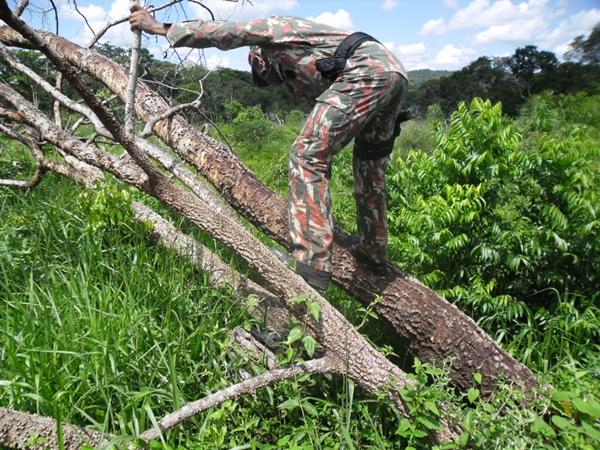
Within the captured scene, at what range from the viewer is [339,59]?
85.7 inches

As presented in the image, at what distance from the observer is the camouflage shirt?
2.17 m

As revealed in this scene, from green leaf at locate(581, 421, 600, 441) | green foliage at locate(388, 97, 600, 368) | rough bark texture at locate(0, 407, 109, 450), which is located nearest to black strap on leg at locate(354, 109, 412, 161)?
green foliage at locate(388, 97, 600, 368)

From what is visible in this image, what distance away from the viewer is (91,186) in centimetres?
302

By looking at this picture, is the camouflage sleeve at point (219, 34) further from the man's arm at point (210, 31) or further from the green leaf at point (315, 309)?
the green leaf at point (315, 309)

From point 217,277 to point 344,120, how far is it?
3.91 feet

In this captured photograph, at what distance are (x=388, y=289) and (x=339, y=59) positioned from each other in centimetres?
128

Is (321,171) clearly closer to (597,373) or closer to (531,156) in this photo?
(531,156)

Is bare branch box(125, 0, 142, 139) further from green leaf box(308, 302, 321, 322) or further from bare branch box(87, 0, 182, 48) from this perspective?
green leaf box(308, 302, 321, 322)

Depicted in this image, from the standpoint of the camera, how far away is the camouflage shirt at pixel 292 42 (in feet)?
7.11

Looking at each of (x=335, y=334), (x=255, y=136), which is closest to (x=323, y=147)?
(x=335, y=334)

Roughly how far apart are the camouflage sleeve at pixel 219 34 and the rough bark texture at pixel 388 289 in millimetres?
862

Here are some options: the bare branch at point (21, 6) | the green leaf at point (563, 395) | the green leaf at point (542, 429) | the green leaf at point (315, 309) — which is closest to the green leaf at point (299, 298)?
the green leaf at point (315, 309)

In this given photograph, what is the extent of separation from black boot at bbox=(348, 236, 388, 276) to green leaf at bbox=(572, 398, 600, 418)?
1.12m

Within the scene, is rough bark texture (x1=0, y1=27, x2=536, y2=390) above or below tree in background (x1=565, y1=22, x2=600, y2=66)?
below
